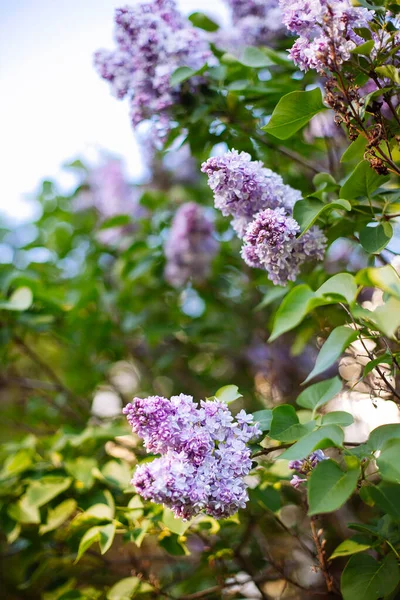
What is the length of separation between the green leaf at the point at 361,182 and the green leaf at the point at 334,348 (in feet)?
1.10

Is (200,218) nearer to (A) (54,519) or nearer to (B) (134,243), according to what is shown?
(B) (134,243)

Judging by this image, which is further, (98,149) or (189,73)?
(98,149)

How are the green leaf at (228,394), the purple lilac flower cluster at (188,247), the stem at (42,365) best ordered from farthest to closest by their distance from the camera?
the purple lilac flower cluster at (188,247)
the stem at (42,365)
the green leaf at (228,394)

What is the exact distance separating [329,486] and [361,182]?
0.51 m

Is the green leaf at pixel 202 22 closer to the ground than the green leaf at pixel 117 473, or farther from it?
farther from it

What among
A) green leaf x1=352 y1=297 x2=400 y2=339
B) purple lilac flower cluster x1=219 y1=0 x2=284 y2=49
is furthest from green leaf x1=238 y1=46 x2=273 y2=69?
green leaf x1=352 y1=297 x2=400 y2=339

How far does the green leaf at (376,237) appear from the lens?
87 cm

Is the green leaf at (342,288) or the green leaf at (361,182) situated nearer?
the green leaf at (342,288)

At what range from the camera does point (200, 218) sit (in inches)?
83.5

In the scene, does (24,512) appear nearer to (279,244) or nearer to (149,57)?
(279,244)

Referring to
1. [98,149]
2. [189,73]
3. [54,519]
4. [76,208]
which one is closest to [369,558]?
[54,519]

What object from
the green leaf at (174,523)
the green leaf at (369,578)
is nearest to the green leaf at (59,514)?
the green leaf at (174,523)

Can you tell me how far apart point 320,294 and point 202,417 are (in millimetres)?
255

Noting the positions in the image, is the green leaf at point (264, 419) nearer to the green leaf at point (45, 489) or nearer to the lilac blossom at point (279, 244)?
the lilac blossom at point (279, 244)
